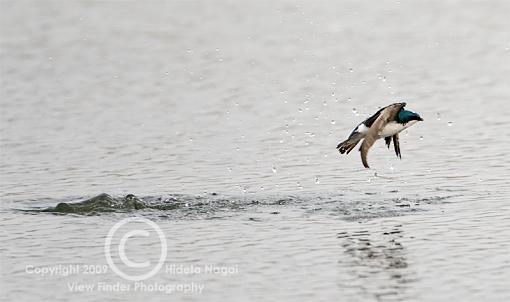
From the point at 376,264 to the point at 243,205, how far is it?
10.4 ft

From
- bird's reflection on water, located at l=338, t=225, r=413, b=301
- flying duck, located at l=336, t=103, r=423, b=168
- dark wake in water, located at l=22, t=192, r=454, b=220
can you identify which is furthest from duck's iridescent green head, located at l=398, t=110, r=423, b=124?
bird's reflection on water, located at l=338, t=225, r=413, b=301

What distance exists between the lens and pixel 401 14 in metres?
32.9

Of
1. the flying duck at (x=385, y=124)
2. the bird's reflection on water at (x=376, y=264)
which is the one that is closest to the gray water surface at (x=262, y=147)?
the bird's reflection on water at (x=376, y=264)

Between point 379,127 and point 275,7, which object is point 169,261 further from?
point 275,7

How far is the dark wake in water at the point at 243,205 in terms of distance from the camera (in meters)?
15.5

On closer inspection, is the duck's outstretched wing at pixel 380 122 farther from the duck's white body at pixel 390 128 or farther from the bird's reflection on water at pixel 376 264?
the bird's reflection on water at pixel 376 264

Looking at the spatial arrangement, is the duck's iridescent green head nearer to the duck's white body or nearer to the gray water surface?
the duck's white body

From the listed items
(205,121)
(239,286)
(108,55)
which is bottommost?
(239,286)

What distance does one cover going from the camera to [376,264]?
1313cm

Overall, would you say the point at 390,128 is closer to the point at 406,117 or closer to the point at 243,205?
the point at 406,117

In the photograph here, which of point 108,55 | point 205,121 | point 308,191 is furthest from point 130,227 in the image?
point 108,55

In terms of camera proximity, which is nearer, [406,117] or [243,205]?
[406,117]

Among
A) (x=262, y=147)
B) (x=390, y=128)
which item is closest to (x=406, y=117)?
(x=390, y=128)

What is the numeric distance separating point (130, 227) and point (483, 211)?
4135 millimetres
